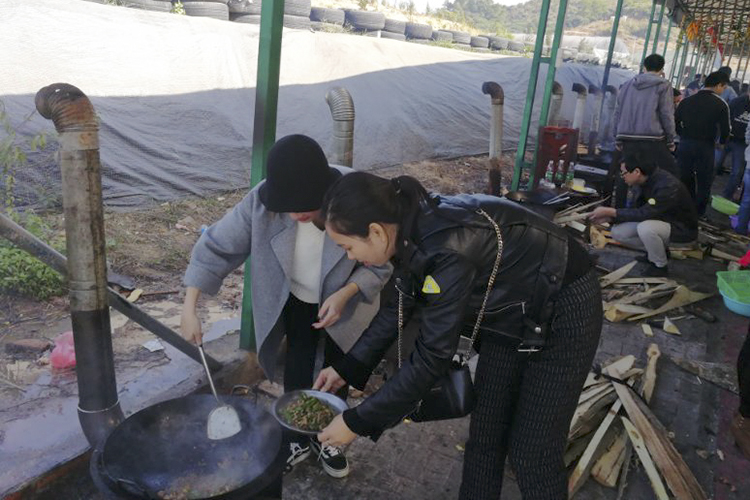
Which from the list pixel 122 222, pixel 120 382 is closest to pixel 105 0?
pixel 122 222

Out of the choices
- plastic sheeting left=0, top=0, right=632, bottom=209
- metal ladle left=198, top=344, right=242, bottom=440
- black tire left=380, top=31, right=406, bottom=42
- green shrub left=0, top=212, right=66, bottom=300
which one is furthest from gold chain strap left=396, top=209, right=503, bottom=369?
black tire left=380, top=31, right=406, bottom=42

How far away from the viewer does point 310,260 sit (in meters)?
2.95

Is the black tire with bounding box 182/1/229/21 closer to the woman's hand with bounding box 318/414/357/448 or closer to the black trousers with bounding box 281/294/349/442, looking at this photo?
the black trousers with bounding box 281/294/349/442

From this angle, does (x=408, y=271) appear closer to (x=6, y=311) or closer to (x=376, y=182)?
(x=376, y=182)

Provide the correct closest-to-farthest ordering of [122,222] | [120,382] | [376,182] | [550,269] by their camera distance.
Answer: [376,182], [550,269], [120,382], [122,222]

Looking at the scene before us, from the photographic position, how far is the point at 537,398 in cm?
237

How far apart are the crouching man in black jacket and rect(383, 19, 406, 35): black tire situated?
11531mm

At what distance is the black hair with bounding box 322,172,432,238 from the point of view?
1.93 meters

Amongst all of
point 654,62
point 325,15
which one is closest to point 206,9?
point 325,15

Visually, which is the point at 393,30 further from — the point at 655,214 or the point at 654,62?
the point at 655,214

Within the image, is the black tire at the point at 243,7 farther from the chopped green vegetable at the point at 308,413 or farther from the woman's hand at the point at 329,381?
the chopped green vegetable at the point at 308,413

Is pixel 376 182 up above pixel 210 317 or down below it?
above

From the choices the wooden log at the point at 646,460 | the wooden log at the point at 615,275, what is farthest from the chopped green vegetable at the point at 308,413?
the wooden log at the point at 615,275

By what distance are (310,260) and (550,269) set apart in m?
1.27
